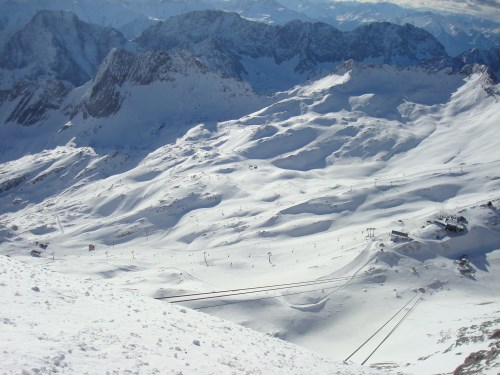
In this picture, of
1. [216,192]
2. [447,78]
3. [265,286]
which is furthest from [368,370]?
[447,78]

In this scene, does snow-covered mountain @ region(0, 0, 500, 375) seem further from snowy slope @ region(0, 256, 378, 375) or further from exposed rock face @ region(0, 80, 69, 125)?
exposed rock face @ region(0, 80, 69, 125)

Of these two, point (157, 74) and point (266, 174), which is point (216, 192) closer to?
point (266, 174)

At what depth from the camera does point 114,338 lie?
2038 centimetres

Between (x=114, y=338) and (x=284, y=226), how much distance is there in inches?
2522

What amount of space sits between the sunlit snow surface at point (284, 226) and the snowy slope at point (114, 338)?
0.45 ft

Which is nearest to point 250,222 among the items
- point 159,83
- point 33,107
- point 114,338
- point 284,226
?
point 284,226

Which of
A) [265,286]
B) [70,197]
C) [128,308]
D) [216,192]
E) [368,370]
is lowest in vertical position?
[70,197]

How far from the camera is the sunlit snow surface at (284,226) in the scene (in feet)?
85.6

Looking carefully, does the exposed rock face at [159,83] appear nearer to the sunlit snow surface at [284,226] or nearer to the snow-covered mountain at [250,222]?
the snow-covered mountain at [250,222]

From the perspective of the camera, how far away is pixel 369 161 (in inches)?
4710

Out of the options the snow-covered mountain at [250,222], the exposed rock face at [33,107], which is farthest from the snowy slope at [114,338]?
the exposed rock face at [33,107]

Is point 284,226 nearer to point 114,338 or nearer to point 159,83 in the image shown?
point 114,338

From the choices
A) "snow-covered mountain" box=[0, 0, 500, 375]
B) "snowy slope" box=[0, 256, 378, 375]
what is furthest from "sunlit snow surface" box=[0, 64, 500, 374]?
"snow-covered mountain" box=[0, 0, 500, 375]

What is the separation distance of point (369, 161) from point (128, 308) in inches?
3948
